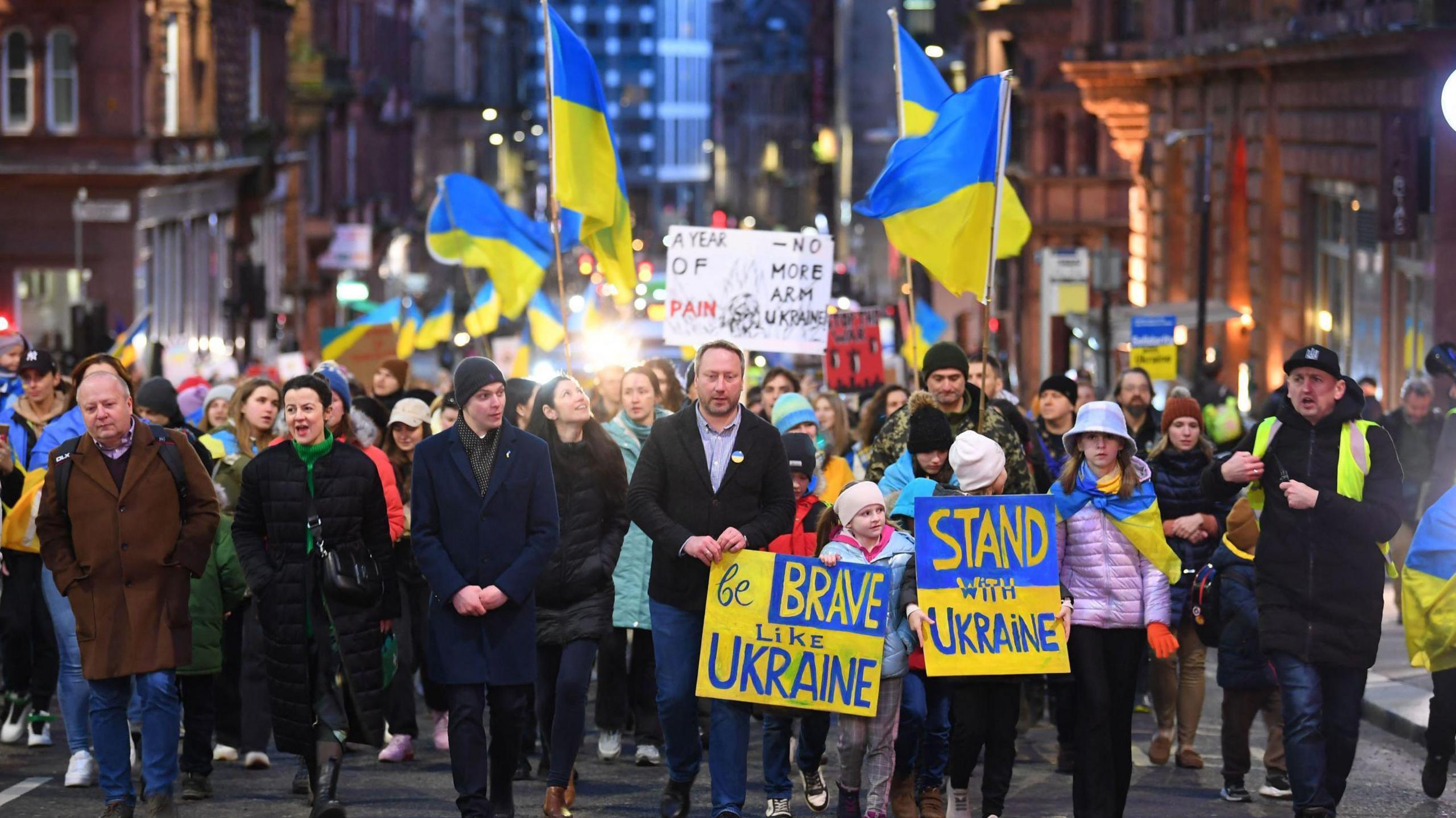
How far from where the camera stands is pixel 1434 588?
11.2 m

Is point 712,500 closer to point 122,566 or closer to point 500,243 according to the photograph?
point 122,566

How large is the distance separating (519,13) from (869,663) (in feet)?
415

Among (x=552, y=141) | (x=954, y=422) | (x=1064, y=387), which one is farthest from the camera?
(x=1064, y=387)

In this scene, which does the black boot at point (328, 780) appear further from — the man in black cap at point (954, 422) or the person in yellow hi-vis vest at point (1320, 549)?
the person in yellow hi-vis vest at point (1320, 549)

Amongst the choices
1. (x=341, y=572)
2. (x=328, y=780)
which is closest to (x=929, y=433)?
(x=341, y=572)

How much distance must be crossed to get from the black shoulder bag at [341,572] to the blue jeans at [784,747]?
176cm

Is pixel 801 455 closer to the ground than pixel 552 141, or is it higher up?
closer to the ground

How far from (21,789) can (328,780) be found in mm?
2154

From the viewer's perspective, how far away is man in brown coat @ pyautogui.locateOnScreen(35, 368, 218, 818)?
10062mm

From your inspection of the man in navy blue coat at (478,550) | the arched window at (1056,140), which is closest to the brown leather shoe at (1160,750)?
the man in navy blue coat at (478,550)

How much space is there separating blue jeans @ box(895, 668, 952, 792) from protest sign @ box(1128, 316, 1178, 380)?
1646 cm

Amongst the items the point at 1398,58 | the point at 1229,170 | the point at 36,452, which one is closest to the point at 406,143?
the point at 1229,170

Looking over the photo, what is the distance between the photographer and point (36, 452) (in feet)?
38.8

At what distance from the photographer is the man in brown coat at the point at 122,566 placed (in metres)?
10.1
